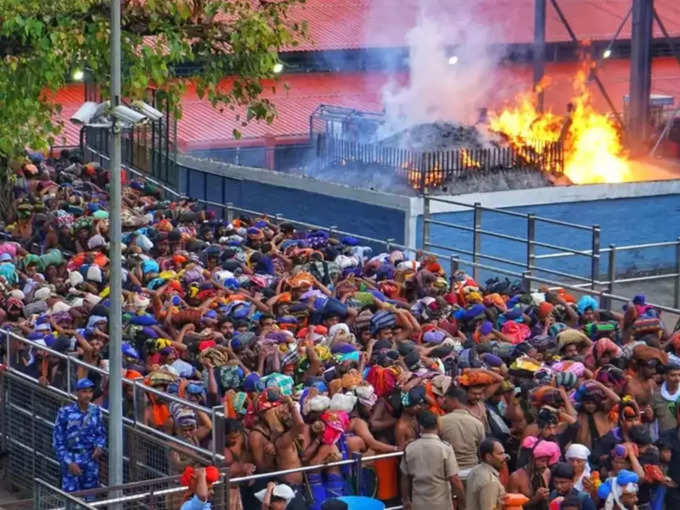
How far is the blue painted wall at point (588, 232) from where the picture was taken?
922 inches

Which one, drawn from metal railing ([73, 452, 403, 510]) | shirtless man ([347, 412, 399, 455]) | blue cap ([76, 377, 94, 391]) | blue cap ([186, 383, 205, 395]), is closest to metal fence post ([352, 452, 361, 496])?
metal railing ([73, 452, 403, 510])

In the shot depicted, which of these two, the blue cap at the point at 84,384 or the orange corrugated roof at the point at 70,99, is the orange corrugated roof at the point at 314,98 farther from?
the blue cap at the point at 84,384

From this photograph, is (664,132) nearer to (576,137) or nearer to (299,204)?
(576,137)

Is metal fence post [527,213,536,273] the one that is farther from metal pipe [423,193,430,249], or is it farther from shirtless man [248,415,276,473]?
shirtless man [248,415,276,473]

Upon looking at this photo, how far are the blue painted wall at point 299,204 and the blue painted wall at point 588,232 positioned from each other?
0.76 meters

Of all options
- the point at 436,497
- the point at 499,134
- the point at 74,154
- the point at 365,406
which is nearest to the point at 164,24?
the point at 365,406

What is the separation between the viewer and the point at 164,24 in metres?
16.5

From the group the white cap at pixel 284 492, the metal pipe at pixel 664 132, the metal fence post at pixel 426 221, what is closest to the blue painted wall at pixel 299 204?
the metal fence post at pixel 426 221

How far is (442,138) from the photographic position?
2647cm

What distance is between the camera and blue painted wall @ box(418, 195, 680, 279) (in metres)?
23.4

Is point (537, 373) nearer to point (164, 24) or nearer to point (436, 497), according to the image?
point (436, 497)

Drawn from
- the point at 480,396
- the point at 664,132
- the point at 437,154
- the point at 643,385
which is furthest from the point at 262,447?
the point at 664,132

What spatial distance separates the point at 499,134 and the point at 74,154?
659cm

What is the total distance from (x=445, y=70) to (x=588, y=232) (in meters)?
9.03
